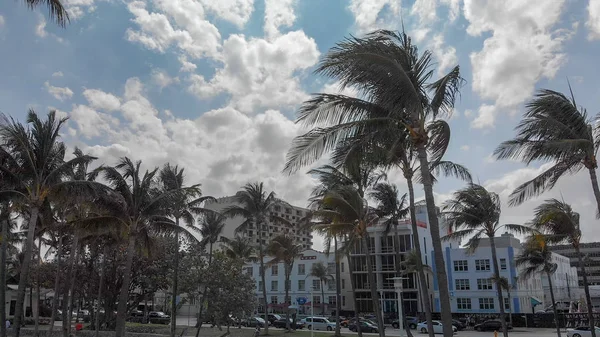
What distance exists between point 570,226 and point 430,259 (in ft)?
162

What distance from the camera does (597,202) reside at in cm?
1477

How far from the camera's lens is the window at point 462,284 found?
6197 cm

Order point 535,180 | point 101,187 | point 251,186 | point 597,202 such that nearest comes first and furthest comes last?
point 597,202 → point 535,180 → point 101,187 → point 251,186

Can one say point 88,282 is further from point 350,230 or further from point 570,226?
point 570,226

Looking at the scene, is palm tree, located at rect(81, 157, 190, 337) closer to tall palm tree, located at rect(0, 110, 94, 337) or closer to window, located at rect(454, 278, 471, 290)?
tall palm tree, located at rect(0, 110, 94, 337)

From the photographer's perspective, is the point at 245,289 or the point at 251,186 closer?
the point at 245,289

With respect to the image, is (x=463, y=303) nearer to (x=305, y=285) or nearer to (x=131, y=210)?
(x=305, y=285)

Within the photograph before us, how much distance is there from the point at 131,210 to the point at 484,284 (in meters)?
50.0

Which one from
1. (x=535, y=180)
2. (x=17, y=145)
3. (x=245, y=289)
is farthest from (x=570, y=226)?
(x=17, y=145)

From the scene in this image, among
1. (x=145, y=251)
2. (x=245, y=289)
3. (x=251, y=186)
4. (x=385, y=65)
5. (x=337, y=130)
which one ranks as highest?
(x=251, y=186)

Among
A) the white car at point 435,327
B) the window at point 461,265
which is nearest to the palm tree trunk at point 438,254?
the white car at point 435,327

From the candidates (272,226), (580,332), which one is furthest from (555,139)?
(272,226)

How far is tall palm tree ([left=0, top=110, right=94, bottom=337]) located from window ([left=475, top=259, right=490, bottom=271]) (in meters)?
53.1

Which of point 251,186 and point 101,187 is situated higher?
point 251,186
